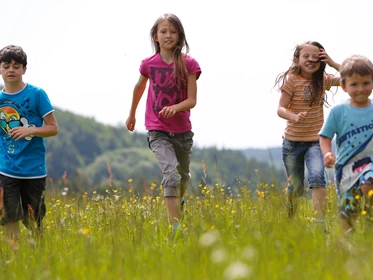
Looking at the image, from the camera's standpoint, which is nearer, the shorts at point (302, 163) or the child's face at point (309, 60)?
the shorts at point (302, 163)

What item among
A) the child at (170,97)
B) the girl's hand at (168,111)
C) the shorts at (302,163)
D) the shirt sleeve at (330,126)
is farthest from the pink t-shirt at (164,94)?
the shirt sleeve at (330,126)

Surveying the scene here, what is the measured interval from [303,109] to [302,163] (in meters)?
0.55

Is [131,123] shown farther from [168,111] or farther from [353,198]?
[353,198]

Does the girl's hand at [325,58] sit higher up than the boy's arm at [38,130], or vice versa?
the girl's hand at [325,58]

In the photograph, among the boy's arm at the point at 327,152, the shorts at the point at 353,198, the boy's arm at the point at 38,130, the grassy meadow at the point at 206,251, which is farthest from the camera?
the boy's arm at the point at 38,130

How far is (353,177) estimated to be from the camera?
4.83 meters

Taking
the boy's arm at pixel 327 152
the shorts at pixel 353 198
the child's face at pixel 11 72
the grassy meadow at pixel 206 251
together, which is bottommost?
the grassy meadow at pixel 206 251

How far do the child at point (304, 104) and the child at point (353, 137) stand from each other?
1.48 meters

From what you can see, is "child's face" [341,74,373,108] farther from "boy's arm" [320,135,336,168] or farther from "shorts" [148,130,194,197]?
"shorts" [148,130,194,197]

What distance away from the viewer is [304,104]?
6562 millimetres

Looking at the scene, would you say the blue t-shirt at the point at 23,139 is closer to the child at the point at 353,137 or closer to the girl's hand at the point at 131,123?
the girl's hand at the point at 131,123

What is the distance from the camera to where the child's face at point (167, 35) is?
21.0 ft

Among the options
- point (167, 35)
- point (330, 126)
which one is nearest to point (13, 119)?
point (167, 35)

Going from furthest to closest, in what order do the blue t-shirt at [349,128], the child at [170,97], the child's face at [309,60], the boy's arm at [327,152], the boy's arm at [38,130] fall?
the child's face at [309,60], the child at [170,97], the boy's arm at [38,130], the blue t-shirt at [349,128], the boy's arm at [327,152]
